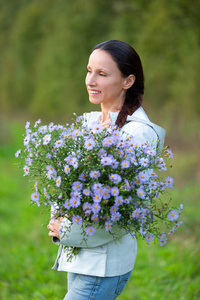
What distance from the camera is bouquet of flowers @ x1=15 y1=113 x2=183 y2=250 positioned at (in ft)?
6.37

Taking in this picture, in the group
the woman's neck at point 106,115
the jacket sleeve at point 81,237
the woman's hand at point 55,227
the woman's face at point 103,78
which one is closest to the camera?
the jacket sleeve at point 81,237

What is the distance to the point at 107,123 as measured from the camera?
6.94ft

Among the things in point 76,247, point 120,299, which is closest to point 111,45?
point 76,247

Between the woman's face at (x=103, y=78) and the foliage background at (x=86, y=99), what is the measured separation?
0.34m

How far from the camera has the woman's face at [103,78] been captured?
7.77 feet

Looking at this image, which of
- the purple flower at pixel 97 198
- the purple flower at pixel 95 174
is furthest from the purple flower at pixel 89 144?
the purple flower at pixel 97 198

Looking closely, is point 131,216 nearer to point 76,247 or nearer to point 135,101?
point 76,247

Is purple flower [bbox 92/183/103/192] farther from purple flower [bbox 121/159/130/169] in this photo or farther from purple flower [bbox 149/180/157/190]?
purple flower [bbox 149/180/157/190]

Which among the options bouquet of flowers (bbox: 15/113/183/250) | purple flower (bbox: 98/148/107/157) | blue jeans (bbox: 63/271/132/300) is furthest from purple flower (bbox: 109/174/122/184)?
blue jeans (bbox: 63/271/132/300)

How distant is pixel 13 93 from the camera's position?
3041cm

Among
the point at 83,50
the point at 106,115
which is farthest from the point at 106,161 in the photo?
the point at 83,50

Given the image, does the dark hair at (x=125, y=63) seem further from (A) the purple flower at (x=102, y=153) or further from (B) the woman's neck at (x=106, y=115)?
(A) the purple flower at (x=102, y=153)

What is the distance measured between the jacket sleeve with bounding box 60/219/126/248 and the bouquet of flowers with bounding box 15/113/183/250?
2.0 inches

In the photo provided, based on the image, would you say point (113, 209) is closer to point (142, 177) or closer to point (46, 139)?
point (142, 177)
